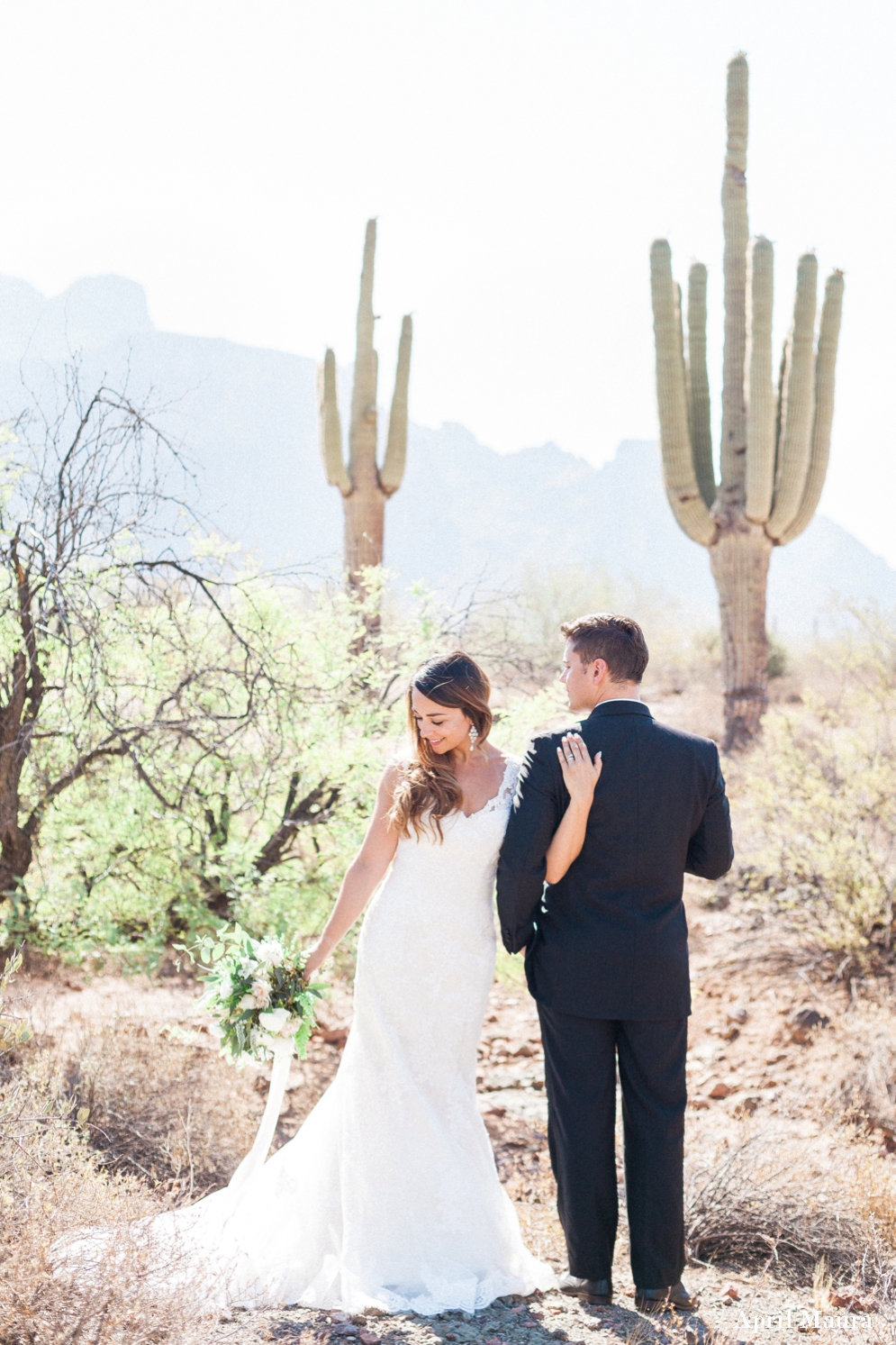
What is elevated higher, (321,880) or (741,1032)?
(321,880)

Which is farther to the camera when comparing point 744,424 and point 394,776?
point 744,424

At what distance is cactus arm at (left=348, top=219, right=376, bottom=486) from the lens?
1197 cm

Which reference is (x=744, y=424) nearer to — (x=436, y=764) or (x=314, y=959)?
(x=436, y=764)

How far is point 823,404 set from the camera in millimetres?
11594

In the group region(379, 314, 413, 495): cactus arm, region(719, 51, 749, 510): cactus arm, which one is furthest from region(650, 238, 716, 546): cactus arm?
region(379, 314, 413, 495): cactus arm

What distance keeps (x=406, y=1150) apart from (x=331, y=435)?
9863mm

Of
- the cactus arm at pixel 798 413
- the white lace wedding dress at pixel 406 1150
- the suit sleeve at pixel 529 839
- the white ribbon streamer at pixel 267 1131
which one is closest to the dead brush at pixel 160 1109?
the white ribbon streamer at pixel 267 1131

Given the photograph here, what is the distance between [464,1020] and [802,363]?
33.0 ft

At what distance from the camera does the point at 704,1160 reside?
163 inches

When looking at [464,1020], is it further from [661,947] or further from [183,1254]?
[183,1254]

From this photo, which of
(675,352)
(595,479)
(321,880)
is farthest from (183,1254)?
(595,479)

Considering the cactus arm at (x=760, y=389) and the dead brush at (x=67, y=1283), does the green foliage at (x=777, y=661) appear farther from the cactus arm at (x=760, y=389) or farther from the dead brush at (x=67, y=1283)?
the dead brush at (x=67, y=1283)

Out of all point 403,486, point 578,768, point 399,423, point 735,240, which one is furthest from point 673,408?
point 403,486

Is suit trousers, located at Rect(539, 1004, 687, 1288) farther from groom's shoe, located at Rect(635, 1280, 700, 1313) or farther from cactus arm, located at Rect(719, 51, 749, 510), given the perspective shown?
cactus arm, located at Rect(719, 51, 749, 510)
